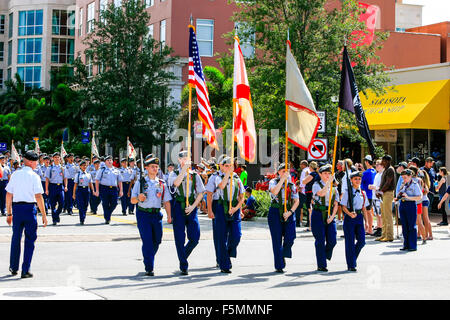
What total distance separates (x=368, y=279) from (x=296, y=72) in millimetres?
3925

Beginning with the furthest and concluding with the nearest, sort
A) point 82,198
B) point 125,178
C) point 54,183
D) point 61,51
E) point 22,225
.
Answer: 1. point 61,51
2. point 125,178
3. point 54,183
4. point 82,198
5. point 22,225

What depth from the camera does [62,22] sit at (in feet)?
241

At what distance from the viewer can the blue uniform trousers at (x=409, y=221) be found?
46.8ft

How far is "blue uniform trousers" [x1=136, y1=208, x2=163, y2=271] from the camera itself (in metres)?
10.5

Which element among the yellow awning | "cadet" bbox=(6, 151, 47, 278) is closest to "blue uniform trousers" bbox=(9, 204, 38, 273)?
"cadet" bbox=(6, 151, 47, 278)

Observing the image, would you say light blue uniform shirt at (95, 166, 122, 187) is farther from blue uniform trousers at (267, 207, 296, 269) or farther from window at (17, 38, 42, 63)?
window at (17, 38, 42, 63)

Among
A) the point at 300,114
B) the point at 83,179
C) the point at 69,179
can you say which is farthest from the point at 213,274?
the point at 69,179

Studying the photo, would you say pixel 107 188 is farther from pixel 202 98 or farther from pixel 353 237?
pixel 353 237

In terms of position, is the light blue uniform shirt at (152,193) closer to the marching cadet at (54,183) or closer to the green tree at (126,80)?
the marching cadet at (54,183)

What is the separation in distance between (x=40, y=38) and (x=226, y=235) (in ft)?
220

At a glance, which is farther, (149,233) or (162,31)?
(162,31)

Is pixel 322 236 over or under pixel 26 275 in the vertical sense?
over

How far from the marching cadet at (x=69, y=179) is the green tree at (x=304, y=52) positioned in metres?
7.20

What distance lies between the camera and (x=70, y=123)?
4978 cm
